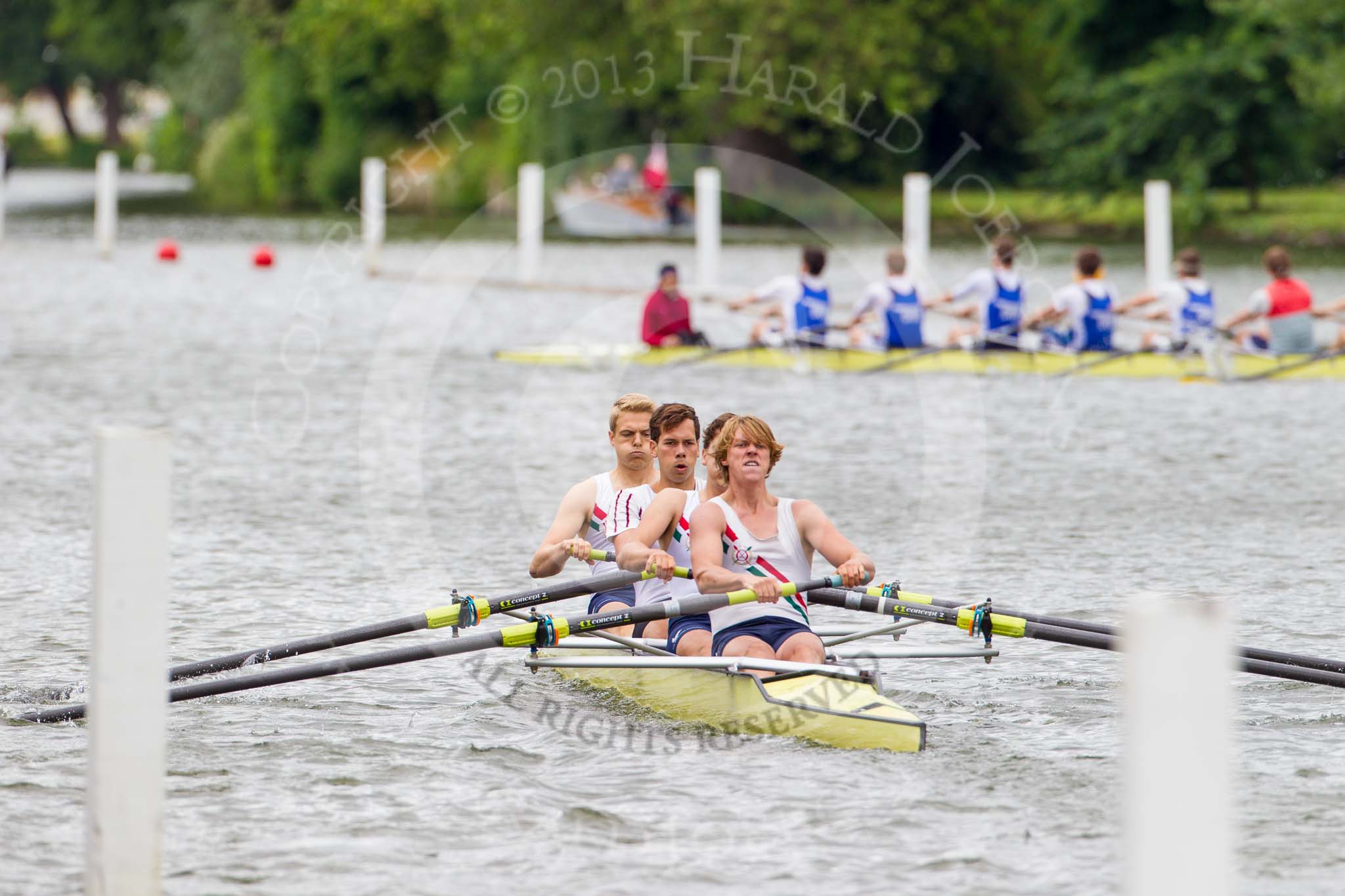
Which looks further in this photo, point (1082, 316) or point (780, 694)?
point (1082, 316)

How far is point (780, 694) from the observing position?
7.29 meters

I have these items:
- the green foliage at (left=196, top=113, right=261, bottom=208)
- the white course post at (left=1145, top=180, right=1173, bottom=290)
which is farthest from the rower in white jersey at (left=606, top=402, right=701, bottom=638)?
the green foliage at (left=196, top=113, right=261, bottom=208)

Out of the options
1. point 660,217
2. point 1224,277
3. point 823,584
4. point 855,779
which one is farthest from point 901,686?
point 660,217

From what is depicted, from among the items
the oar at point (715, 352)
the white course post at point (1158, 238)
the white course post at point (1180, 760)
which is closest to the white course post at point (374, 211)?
the white course post at point (1158, 238)

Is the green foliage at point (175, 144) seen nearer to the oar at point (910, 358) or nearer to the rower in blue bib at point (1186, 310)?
the oar at point (910, 358)

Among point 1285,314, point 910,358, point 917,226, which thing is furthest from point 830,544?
point 917,226

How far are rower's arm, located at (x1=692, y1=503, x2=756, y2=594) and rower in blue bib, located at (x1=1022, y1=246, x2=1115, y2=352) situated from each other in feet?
39.6

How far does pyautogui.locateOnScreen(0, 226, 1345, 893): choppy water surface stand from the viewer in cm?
622

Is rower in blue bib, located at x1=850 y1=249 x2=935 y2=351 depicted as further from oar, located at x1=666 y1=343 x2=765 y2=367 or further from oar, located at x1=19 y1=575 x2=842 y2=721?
oar, located at x1=19 y1=575 x2=842 y2=721

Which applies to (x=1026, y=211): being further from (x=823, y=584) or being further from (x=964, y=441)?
(x=823, y=584)

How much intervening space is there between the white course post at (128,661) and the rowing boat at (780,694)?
2.66 meters

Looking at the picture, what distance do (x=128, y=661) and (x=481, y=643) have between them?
102 inches

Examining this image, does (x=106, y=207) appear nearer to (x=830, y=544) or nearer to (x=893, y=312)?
(x=893, y=312)

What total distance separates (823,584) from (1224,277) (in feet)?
81.9
